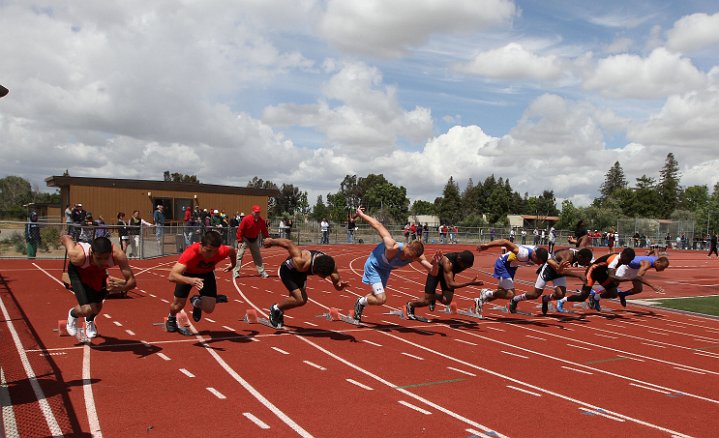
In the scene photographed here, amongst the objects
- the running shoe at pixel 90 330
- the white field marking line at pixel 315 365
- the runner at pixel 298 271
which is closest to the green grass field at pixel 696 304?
the runner at pixel 298 271

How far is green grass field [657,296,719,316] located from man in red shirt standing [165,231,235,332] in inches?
532

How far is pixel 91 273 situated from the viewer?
27.8 feet

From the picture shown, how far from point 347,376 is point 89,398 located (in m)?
3.14

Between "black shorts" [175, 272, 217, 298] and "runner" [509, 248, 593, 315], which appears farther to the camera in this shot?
"runner" [509, 248, 593, 315]

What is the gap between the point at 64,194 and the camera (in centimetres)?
3931

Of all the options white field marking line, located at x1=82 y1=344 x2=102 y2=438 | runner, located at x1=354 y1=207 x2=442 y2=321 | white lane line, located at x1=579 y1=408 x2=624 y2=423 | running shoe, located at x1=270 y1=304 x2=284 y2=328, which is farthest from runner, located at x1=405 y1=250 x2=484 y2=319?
white field marking line, located at x1=82 y1=344 x2=102 y2=438

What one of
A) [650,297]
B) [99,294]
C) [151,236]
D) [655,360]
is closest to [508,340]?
[655,360]

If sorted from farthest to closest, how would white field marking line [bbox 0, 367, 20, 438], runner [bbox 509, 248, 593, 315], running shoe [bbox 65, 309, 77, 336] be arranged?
runner [bbox 509, 248, 593, 315], running shoe [bbox 65, 309, 77, 336], white field marking line [bbox 0, 367, 20, 438]

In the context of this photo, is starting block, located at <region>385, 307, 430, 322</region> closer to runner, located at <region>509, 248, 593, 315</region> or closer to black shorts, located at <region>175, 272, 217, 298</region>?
runner, located at <region>509, 248, 593, 315</region>

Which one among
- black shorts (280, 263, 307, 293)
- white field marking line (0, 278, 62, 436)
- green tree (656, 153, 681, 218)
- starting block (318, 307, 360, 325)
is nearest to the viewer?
white field marking line (0, 278, 62, 436)

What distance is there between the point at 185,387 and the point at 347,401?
1.94m

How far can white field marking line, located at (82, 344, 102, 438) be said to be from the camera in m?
5.55

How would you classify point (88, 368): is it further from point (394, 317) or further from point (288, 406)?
point (394, 317)

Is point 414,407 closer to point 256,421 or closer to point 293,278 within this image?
point 256,421
